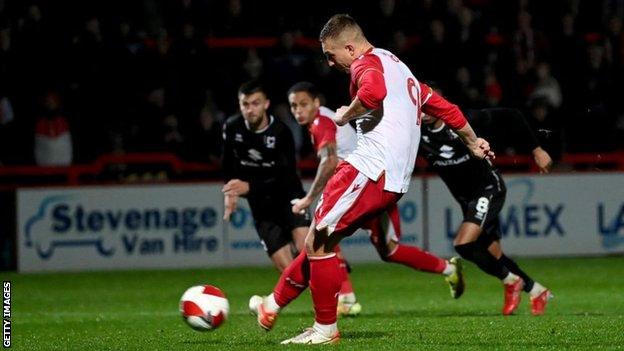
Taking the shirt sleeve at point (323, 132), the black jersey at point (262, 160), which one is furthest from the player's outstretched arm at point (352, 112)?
the black jersey at point (262, 160)

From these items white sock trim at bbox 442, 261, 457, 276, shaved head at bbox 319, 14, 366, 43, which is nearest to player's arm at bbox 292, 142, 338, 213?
white sock trim at bbox 442, 261, 457, 276

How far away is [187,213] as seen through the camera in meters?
16.6

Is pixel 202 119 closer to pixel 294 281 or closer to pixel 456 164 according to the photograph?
Result: pixel 456 164

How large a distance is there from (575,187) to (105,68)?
663 cm

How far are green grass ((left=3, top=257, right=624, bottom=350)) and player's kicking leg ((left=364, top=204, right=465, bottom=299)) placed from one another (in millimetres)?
373

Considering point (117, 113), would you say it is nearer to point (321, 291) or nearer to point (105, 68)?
Result: point (105, 68)

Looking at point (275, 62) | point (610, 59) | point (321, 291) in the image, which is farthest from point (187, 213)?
point (321, 291)

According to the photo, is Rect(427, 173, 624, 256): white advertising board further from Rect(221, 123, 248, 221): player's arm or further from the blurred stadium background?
Rect(221, 123, 248, 221): player's arm

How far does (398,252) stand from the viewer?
11.0 metres

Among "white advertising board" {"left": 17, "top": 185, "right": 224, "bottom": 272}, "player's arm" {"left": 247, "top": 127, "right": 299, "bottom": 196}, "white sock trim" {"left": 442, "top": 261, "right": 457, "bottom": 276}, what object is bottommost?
"white advertising board" {"left": 17, "top": 185, "right": 224, "bottom": 272}

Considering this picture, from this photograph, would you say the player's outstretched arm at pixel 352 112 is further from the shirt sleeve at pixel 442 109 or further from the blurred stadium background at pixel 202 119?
the blurred stadium background at pixel 202 119

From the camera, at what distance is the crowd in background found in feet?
55.8

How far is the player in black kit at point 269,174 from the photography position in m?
11.5

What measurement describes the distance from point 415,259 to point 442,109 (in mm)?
3075
